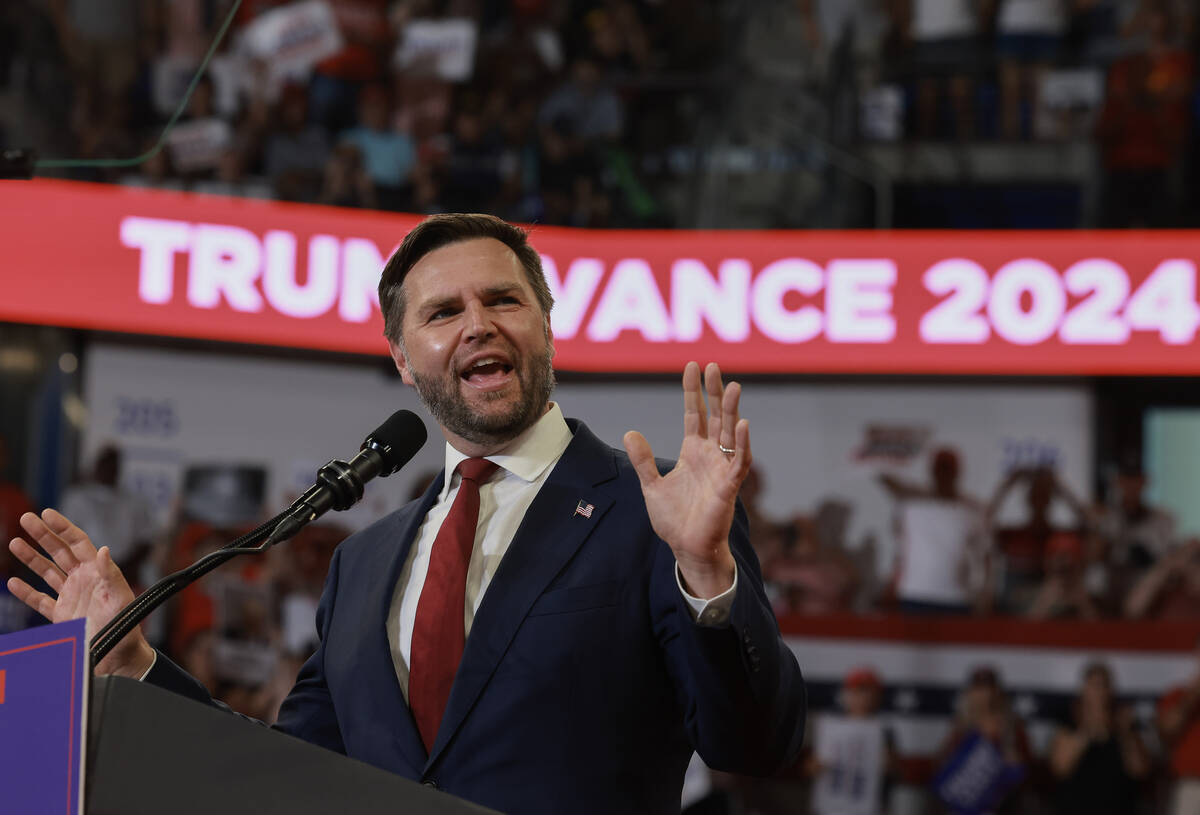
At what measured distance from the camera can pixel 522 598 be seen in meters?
1.87

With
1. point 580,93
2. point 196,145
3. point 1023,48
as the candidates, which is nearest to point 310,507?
point 196,145

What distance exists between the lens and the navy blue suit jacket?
1.72 meters

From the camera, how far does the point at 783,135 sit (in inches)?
330

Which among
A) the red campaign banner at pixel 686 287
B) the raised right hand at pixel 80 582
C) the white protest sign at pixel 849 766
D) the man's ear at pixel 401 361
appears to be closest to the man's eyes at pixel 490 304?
the man's ear at pixel 401 361

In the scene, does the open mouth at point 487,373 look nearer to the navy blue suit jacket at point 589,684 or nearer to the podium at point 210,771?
the navy blue suit jacket at point 589,684

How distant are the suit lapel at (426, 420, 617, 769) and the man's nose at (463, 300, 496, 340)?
0.21m

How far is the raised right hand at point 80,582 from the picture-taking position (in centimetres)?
195

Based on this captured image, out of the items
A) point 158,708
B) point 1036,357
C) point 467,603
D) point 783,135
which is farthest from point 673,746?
point 783,135

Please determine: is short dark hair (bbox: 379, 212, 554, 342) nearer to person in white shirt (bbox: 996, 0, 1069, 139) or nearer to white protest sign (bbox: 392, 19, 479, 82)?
white protest sign (bbox: 392, 19, 479, 82)

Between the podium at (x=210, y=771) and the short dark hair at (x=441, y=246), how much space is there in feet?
3.10

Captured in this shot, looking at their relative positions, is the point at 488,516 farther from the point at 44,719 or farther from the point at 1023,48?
the point at 1023,48

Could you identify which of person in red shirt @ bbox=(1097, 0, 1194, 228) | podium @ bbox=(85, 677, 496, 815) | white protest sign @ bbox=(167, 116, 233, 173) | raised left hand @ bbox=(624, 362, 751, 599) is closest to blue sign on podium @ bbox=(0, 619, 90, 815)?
podium @ bbox=(85, 677, 496, 815)

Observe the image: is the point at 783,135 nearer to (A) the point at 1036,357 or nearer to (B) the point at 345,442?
(A) the point at 1036,357

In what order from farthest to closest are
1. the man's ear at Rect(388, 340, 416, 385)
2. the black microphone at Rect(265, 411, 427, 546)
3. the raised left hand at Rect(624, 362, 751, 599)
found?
1. the man's ear at Rect(388, 340, 416, 385)
2. the black microphone at Rect(265, 411, 427, 546)
3. the raised left hand at Rect(624, 362, 751, 599)
